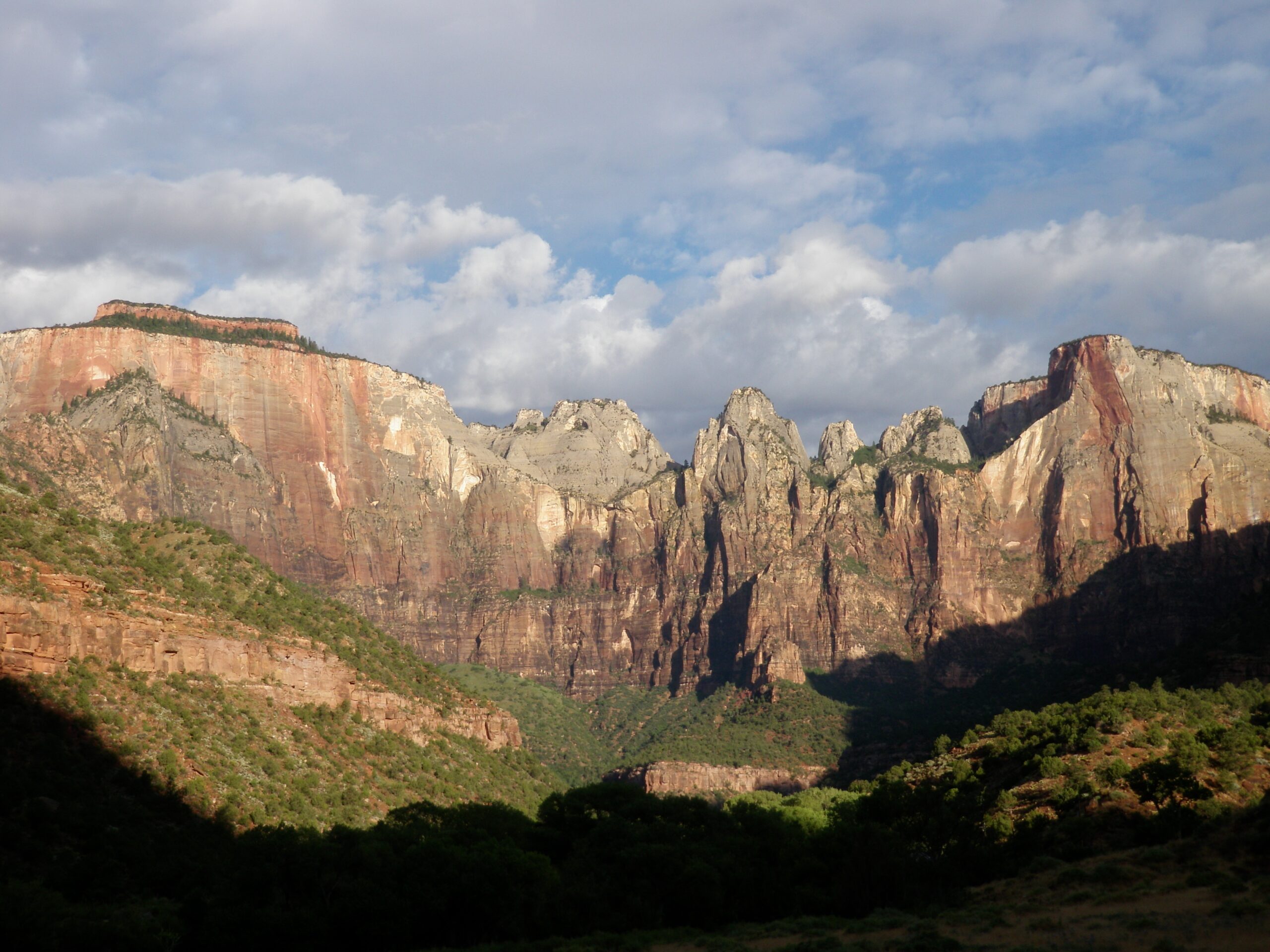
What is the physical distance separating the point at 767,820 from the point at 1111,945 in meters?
42.0

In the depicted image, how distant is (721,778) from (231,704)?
103 m

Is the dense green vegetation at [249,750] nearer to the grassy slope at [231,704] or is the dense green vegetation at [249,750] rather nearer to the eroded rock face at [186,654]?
the grassy slope at [231,704]

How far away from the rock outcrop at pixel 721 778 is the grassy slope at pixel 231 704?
2472 inches

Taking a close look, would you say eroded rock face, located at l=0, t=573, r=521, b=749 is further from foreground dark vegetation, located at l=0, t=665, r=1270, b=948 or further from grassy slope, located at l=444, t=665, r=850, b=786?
grassy slope, located at l=444, t=665, r=850, b=786

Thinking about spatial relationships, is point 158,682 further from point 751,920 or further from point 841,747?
point 841,747

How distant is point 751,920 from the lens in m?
65.0

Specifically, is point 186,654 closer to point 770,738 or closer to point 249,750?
point 249,750

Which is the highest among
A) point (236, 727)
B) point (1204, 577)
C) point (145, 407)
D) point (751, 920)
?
point (145, 407)

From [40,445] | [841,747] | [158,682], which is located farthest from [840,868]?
[40,445]

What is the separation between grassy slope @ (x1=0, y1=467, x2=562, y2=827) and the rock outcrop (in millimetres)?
62777

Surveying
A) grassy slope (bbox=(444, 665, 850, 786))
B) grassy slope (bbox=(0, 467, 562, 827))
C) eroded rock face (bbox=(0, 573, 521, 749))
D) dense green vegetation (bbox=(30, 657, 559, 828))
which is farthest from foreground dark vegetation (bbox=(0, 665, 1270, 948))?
grassy slope (bbox=(444, 665, 850, 786))

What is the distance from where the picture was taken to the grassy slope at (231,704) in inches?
2672

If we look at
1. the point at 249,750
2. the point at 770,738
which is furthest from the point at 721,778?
the point at 249,750

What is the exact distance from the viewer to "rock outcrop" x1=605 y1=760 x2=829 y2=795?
544 ft
